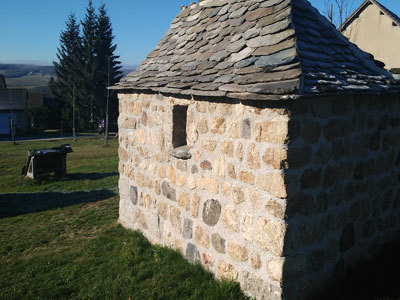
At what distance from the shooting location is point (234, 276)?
162 inches

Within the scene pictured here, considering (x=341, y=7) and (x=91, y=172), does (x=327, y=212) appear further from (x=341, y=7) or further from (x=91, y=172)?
(x=341, y=7)

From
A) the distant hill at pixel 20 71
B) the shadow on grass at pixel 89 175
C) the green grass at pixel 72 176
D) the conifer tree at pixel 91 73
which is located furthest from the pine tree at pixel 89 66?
the distant hill at pixel 20 71

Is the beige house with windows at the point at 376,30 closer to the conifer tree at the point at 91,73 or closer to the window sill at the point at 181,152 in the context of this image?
the window sill at the point at 181,152

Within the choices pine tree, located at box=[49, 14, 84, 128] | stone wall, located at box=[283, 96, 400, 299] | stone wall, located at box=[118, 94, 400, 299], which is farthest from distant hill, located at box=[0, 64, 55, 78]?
stone wall, located at box=[283, 96, 400, 299]

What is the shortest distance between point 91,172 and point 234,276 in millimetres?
11035

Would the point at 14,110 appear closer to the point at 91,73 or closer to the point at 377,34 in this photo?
the point at 91,73

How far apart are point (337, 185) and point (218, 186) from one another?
1.39m

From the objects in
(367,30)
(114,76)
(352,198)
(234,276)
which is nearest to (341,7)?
(367,30)

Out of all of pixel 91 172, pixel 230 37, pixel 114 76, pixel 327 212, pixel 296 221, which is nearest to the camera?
pixel 296 221

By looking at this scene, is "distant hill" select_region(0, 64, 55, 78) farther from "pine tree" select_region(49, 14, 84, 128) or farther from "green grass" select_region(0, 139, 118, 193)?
"green grass" select_region(0, 139, 118, 193)

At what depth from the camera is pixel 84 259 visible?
5293mm

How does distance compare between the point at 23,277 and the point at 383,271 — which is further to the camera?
the point at 23,277

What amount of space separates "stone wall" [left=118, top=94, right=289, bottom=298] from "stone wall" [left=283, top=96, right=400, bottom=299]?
18 centimetres

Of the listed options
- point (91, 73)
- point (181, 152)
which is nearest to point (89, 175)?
point (181, 152)
